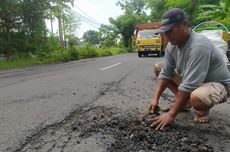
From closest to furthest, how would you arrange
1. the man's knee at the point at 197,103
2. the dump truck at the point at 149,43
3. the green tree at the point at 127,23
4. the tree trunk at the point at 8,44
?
the man's knee at the point at 197,103, the tree trunk at the point at 8,44, the dump truck at the point at 149,43, the green tree at the point at 127,23

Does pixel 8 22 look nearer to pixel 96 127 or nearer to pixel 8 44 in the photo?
pixel 8 44

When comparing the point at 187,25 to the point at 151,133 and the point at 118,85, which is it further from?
the point at 118,85

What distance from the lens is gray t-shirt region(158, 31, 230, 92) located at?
310 cm

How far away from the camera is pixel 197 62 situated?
3096 millimetres

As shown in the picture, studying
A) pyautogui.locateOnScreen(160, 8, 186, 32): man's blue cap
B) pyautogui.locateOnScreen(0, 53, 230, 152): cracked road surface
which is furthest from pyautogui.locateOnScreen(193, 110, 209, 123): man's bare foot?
pyautogui.locateOnScreen(160, 8, 186, 32): man's blue cap

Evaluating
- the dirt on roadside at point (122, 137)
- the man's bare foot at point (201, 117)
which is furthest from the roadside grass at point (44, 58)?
the man's bare foot at point (201, 117)

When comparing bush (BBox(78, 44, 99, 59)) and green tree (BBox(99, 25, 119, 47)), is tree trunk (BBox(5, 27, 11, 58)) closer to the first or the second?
bush (BBox(78, 44, 99, 59))

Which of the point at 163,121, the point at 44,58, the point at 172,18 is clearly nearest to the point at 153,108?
the point at 163,121

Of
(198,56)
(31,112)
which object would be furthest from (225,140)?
(31,112)

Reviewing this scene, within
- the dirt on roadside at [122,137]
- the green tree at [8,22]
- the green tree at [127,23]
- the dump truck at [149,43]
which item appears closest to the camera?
the dirt on roadside at [122,137]

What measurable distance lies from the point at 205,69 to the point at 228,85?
49cm

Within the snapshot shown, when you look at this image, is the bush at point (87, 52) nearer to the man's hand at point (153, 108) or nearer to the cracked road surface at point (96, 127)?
the cracked road surface at point (96, 127)

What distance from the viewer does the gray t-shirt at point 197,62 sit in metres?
3.10

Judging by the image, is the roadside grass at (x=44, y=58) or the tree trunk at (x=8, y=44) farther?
the tree trunk at (x=8, y=44)
